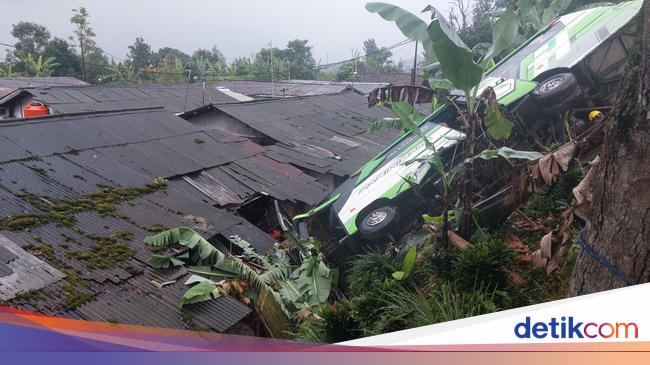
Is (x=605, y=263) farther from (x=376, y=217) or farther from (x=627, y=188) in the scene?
(x=376, y=217)

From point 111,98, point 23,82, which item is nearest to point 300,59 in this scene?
point 23,82

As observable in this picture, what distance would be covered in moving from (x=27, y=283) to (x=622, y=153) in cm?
522

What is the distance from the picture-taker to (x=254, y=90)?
28812 millimetres

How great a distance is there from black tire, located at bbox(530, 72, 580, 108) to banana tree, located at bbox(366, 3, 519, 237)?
77.6 inches

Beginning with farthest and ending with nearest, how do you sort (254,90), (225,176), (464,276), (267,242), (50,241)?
(254,90), (225,176), (267,242), (50,241), (464,276)

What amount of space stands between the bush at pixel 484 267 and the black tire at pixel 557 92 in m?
3.61

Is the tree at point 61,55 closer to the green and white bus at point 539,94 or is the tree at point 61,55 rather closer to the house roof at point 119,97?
the house roof at point 119,97

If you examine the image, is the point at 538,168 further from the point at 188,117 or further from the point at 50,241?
the point at 188,117

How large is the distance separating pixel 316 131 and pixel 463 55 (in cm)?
A: 1177

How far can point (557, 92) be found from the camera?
7367 mm

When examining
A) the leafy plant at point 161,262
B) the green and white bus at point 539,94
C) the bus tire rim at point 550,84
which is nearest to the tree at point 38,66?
the green and white bus at point 539,94

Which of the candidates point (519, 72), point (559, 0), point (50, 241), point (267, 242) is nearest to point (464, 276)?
point (267, 242)

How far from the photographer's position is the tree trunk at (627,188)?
3.01 meters

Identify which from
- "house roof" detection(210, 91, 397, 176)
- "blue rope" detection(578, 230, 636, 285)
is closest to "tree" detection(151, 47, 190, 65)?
"house roof" detection(210, 91, 397, 176)
